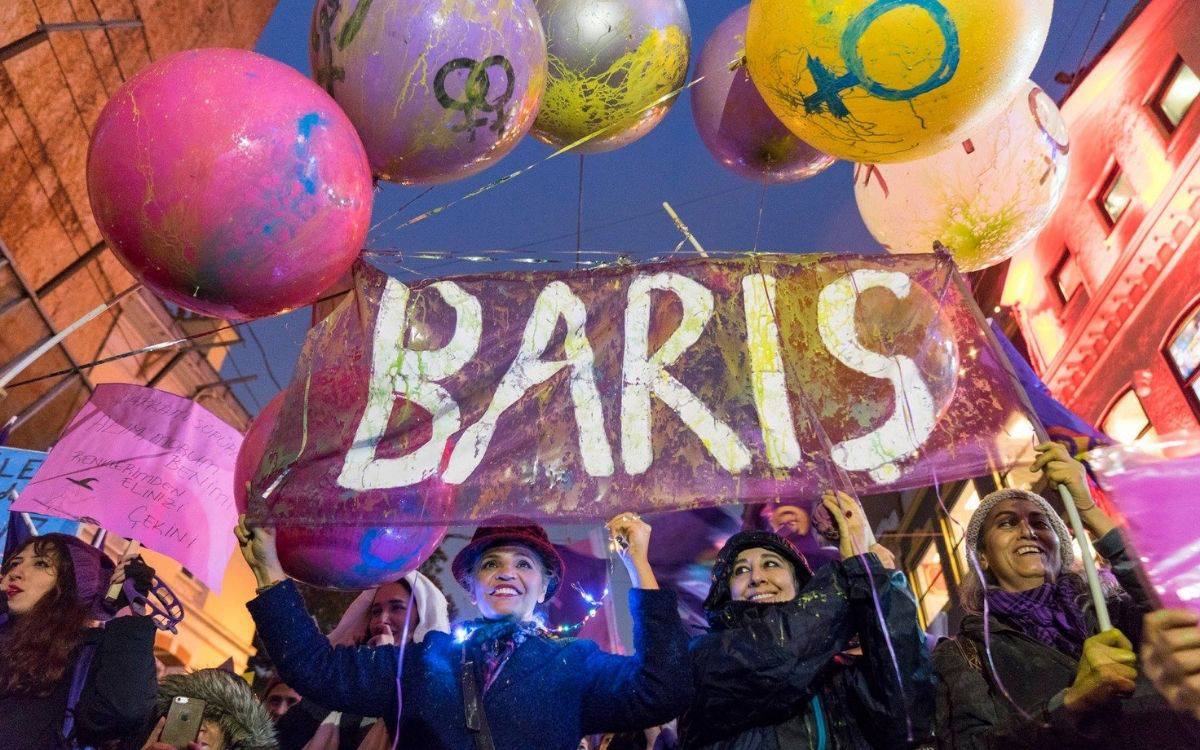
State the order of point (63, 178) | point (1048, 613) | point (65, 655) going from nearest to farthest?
1. point (1048, 613)
2. point (65, 655)
3. point (63, 178)

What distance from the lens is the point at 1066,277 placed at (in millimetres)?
13406

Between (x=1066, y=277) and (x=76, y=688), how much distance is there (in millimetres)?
13390

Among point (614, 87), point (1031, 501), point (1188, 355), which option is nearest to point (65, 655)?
point (614, 87)

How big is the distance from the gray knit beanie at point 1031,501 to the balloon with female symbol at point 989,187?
1317 mm

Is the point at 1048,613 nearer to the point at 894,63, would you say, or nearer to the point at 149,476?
the point at 894,63

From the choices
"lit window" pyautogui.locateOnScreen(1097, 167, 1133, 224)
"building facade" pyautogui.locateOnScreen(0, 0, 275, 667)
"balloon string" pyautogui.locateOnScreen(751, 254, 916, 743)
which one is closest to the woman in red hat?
"balloon string" pyautogui.locateOnScreen(751, 254, 916, 743)

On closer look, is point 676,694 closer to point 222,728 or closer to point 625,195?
point 222,728

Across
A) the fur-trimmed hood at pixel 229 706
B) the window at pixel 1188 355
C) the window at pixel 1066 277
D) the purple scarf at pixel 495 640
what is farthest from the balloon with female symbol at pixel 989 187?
the window at pixel 1066 277

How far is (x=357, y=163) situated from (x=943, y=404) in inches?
81.1

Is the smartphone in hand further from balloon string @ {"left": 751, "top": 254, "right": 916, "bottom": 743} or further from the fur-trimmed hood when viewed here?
balloon string @ {"left": 751, "top": 254, "right": 916, "bottom": 743}

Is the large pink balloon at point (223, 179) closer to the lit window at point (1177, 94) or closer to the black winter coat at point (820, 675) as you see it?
the black winter coat at point (820, 675)

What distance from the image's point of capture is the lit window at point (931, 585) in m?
14.7

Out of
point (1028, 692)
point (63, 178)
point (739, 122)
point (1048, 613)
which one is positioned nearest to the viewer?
point (1028, 692)

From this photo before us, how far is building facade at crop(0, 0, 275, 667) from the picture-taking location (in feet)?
28.7
